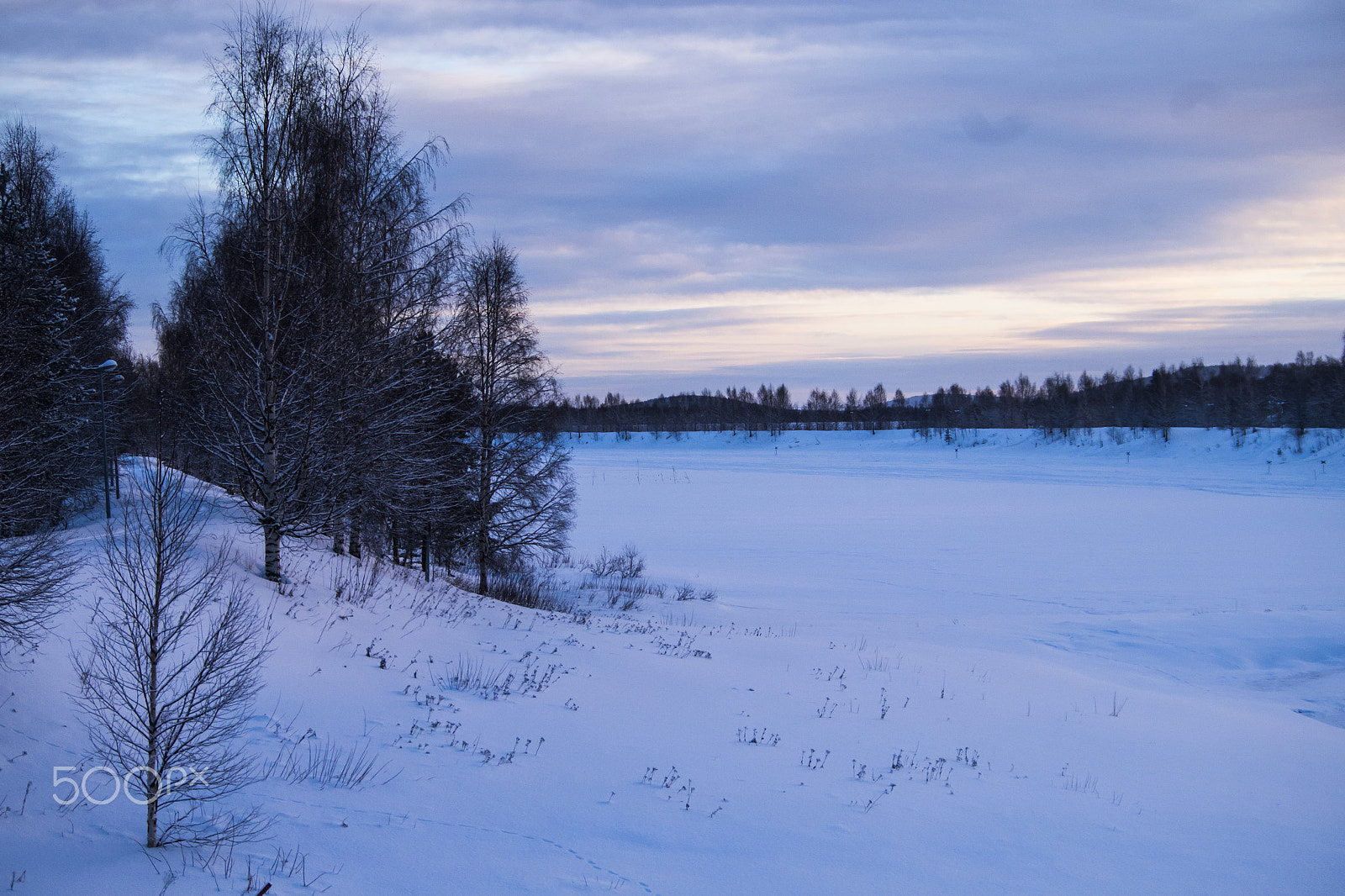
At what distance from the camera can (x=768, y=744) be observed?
830 cm

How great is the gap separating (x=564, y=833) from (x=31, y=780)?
380 centimetres

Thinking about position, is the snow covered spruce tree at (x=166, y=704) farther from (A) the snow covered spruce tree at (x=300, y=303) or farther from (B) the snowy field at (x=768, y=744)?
(A) the snow covered spruce tree at (x=300, y=303)

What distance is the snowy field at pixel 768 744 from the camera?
5.33m

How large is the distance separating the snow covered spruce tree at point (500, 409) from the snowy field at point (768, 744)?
3.84 meters

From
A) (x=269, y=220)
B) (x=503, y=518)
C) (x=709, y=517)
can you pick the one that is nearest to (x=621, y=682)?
(x=269, y=220)

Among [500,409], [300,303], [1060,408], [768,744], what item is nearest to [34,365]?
[300,303]
